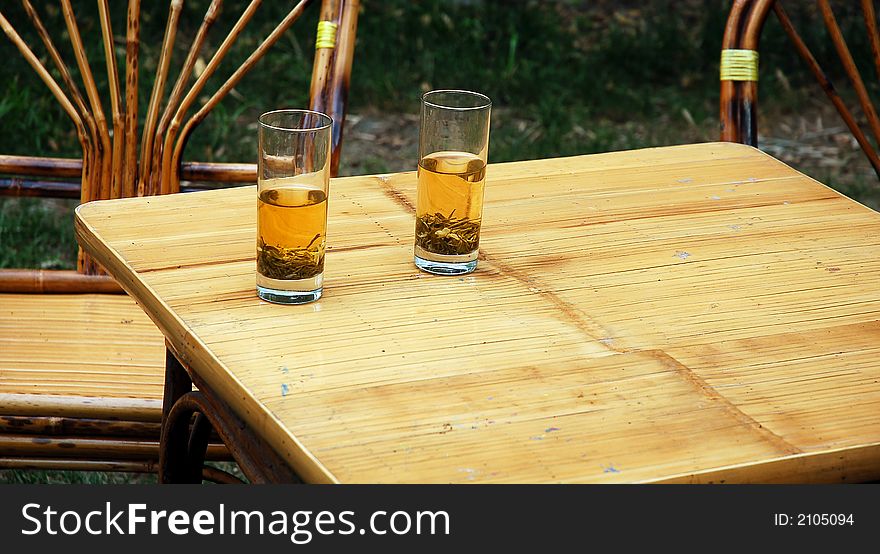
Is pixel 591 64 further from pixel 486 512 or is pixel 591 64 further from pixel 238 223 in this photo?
pixel 486 512

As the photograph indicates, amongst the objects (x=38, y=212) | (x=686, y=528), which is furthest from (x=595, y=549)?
(x=38, y=212)

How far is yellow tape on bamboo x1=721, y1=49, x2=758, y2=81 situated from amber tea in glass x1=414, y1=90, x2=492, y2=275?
78 centimetres

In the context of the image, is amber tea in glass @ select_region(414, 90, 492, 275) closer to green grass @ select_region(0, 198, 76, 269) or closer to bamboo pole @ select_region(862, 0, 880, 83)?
bamboo pole @ select_region(862, 0, 880, 83)

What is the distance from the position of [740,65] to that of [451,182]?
84 centimetres

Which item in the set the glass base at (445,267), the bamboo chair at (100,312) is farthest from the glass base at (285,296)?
the bamboo chair at (100,312)

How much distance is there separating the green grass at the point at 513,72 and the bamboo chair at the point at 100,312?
144 cm

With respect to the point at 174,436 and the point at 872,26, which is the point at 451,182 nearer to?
the point at 174,436

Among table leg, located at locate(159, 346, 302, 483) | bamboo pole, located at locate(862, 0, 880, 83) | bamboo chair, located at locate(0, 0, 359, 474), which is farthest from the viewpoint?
bamboo pole, located at locate(862, 0, 880, 83)

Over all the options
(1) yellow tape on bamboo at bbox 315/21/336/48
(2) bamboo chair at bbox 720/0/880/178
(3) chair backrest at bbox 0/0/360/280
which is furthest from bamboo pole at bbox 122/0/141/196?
(2) bamboo chair at bbox 720/0/880/178

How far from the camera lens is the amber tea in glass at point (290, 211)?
1053 mm

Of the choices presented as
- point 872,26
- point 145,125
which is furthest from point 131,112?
point 872,26

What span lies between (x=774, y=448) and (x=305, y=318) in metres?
0.41

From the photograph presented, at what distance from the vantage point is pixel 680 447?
0.87m

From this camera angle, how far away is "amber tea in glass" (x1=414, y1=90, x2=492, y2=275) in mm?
1130
